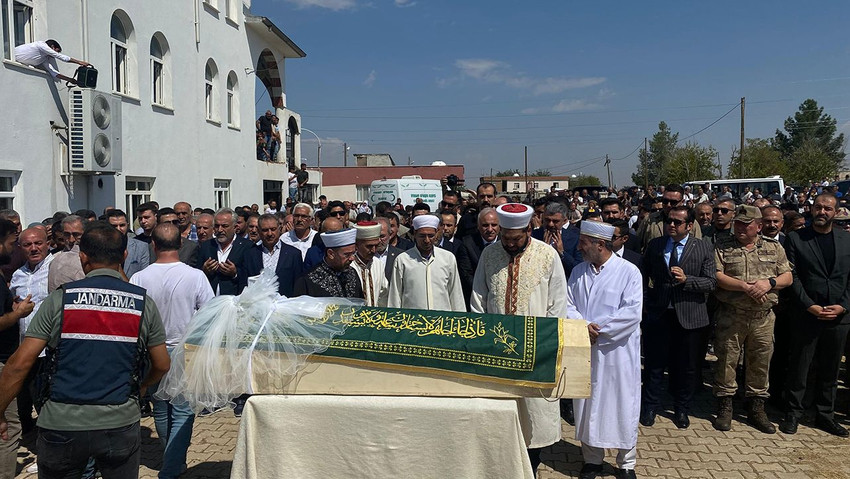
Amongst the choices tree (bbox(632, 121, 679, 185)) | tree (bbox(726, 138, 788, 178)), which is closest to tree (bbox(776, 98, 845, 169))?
tree (bbox(632, 121, 679, 185))

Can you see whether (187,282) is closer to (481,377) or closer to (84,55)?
(481,377)

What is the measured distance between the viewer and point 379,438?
336 centimetres

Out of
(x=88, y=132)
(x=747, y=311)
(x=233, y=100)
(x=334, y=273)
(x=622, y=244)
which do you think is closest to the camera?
(x=334, y=273)

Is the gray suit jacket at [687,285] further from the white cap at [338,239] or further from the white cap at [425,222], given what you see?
the white cap at [338,239]

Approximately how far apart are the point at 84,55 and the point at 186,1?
15.6ft

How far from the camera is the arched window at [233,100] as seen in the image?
17.8 metres

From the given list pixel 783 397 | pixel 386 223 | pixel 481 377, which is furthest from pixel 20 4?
pixel 783 397

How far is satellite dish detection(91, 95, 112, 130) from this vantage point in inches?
396

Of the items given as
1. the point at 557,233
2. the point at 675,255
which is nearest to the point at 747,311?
the point at 675,255

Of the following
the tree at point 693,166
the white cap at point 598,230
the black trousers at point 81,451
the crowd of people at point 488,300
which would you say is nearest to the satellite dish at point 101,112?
the crowd of people at point 488,300

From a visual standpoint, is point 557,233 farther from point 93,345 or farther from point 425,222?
point 93,345

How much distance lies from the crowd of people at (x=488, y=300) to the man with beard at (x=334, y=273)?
0.04ft

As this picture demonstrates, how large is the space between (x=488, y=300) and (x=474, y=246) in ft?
5.04

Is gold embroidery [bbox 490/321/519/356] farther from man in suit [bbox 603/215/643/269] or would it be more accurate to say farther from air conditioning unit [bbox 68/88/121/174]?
air conditioning unit [bbox 68/88/121/174]
